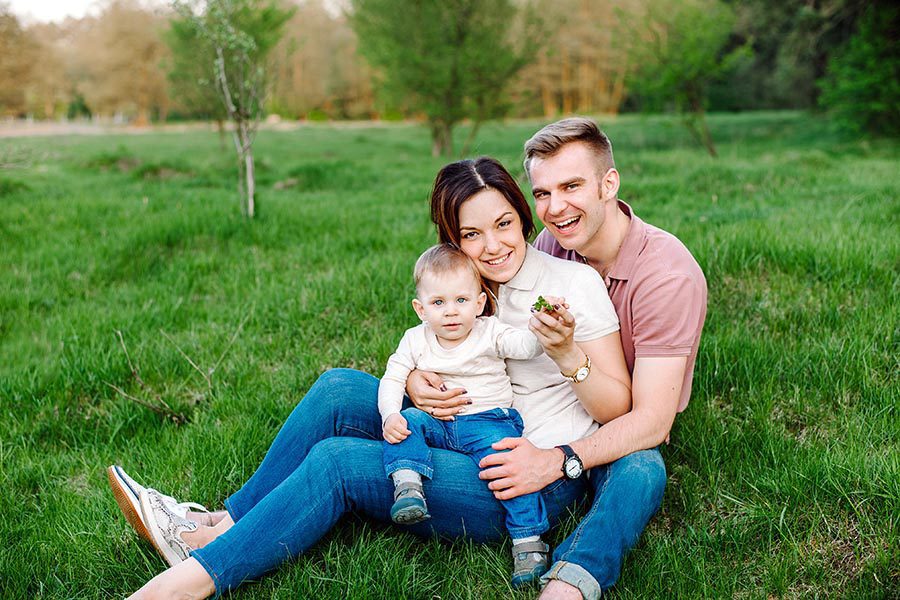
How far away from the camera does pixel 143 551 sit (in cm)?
257

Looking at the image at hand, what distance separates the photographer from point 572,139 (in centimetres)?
260

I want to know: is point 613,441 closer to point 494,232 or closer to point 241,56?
point 494,232

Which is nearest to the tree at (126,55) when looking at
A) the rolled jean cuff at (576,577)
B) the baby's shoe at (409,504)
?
the baby's shoe at (409,504)

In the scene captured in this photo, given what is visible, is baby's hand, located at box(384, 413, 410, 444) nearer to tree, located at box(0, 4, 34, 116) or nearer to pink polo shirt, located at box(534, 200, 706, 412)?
pink polo shirt, located at box(534, 200, 706, 412)

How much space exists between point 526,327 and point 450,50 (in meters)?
12.5

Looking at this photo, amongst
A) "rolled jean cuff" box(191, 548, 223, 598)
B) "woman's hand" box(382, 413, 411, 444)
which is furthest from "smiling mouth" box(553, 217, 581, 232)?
"rolled jean cuff" box(191, 548, 223, 598)

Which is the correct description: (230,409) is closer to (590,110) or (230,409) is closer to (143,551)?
(143,551)

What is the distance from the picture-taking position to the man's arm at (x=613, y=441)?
2.30 meters

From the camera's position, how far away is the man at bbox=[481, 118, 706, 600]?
2213 millimetres

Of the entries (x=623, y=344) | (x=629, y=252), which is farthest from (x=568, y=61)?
(x=623, y=344)

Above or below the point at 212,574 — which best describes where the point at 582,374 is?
above

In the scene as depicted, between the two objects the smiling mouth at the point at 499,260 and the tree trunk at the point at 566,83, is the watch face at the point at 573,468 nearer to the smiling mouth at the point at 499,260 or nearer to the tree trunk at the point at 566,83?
the smiling mouth at the point at 499,260

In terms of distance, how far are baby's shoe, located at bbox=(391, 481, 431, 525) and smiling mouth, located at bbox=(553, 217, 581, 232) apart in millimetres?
1100

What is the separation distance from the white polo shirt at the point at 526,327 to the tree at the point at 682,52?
11.5 metres
